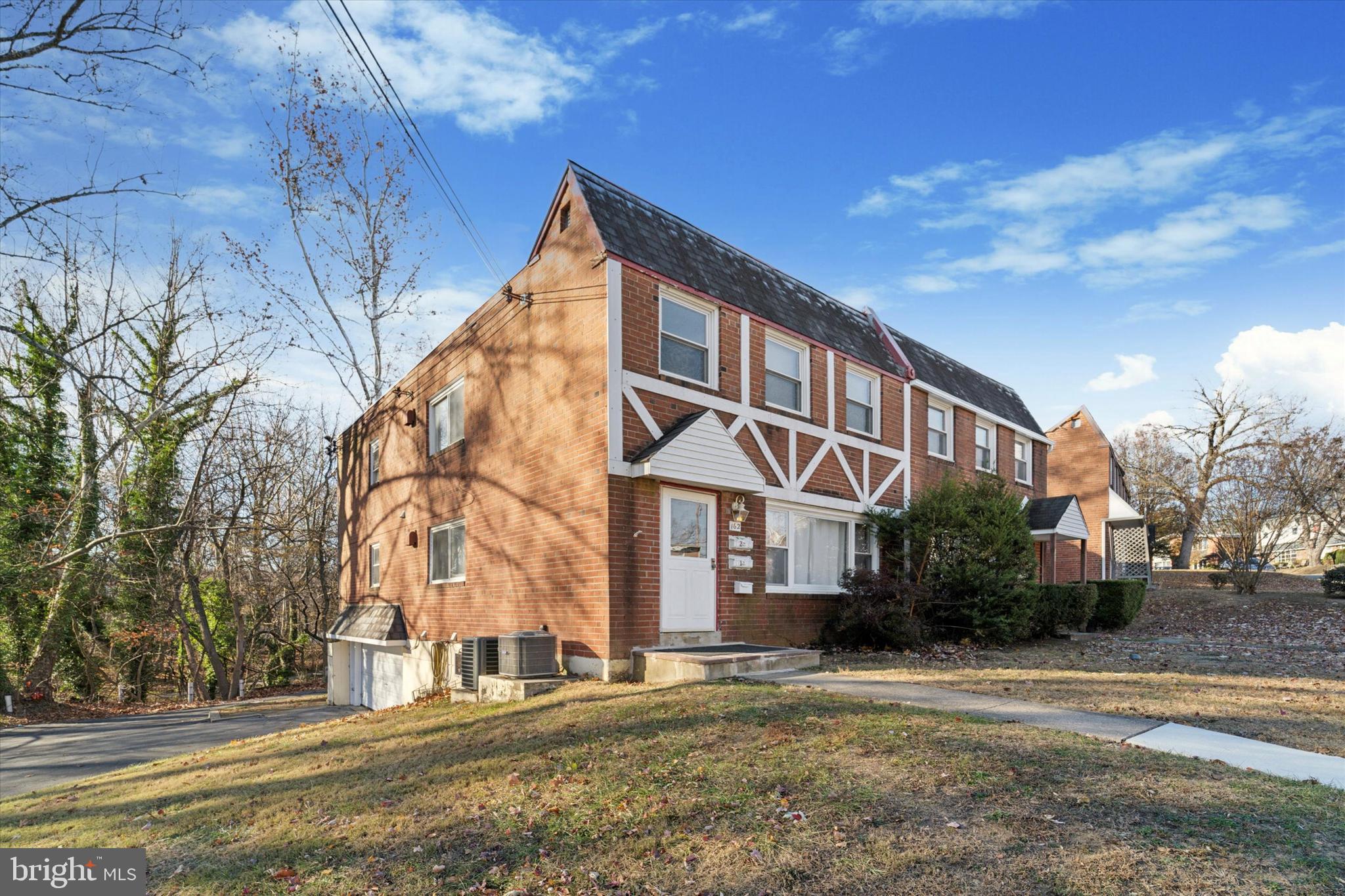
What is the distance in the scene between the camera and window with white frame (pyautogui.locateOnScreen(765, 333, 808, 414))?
13.0 m

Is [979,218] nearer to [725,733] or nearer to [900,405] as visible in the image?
[900,405]

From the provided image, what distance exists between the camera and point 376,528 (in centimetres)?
1958

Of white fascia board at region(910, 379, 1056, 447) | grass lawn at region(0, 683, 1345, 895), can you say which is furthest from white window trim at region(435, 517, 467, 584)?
white fascia board at region(910, 379, 1056, 447)

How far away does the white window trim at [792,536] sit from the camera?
12.7 m

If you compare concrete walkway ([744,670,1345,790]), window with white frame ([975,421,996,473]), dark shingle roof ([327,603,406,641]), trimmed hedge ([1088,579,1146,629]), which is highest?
window with white frame ([975,421,996,473])

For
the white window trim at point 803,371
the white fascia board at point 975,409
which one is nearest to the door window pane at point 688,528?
the white window trim at point 803,371

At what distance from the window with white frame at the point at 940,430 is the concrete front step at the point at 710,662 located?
8.14 metres

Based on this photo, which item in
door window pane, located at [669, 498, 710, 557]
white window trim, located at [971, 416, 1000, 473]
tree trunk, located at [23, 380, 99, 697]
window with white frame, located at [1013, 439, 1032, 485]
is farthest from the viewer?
window with white frame, located at [1013, 439, 1032, 485]

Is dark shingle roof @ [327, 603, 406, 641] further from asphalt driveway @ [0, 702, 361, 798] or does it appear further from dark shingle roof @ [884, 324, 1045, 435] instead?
dark shingle roof @ [884, 324, 1045, 435]

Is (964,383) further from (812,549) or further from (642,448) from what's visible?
(642,448)

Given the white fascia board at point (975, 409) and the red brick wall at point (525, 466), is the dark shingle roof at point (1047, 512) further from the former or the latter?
the red brick wall at point (525, 466)

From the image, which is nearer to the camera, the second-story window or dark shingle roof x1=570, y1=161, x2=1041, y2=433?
dark shingle roof x1=570, y1=161, x2=1041, y2=433

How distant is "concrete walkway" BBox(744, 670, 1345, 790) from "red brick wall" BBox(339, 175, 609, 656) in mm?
3352

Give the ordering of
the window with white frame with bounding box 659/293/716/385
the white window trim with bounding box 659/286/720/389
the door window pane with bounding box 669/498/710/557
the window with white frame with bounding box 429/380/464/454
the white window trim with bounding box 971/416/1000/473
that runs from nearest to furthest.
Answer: the door window pane with bounding box 669/498/710/557 → the window with white frame with bounding box 659/293/716/385 → the white window trim with bounding box 659/286/720/389 → the window with white frame with bounding box 429/380/464/454 → the white window trim with bounding box 971/416/1000/473
